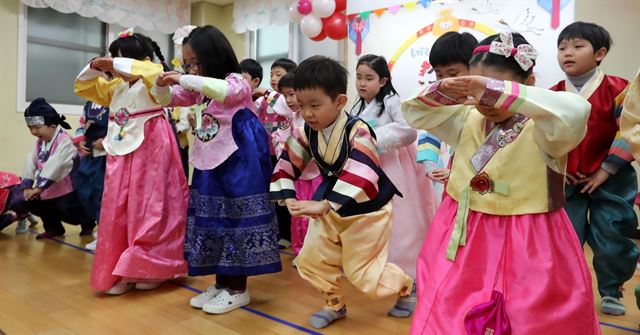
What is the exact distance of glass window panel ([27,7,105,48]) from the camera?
5.67 m

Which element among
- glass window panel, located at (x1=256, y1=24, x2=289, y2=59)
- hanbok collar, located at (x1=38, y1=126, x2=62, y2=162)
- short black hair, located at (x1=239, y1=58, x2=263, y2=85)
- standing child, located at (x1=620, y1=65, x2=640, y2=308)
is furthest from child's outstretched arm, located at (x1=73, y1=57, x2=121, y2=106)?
glass window panel, located at (x1=256, y1=24, x2=289, y2=59)

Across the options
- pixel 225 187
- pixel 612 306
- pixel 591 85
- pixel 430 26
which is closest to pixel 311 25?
pixel 430 26

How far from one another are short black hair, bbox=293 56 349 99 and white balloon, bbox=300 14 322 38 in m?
3.32

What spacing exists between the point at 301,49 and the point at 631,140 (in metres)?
5.00

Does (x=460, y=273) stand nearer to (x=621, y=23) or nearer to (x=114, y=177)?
(x=114, y=177)

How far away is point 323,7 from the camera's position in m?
4.95

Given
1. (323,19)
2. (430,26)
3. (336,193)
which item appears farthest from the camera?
(323,19)

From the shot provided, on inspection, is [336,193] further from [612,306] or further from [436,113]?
[612,306]

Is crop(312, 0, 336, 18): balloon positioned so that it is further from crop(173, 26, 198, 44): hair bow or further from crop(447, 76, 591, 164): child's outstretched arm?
crop(447, 76, 591, 164): child's outstretched arm

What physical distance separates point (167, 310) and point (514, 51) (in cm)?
171

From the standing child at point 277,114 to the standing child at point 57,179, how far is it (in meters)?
1.44

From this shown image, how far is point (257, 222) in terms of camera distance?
2.13 meters

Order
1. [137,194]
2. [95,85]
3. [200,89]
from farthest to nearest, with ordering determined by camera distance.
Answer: [95,85] < [137,194] < [200,89]

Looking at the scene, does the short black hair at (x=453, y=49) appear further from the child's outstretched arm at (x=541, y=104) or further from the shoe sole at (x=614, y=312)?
the shoe sole at (x=614, y=312)
